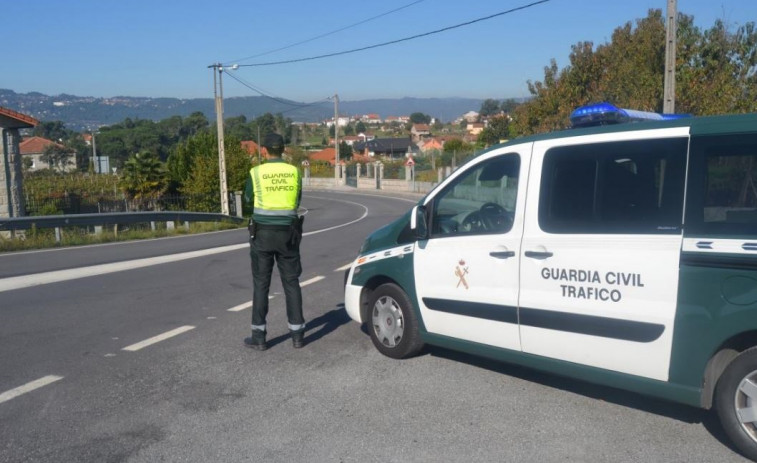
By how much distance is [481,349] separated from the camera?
5.38 metres

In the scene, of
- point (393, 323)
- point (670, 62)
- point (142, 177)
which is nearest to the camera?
point (393, 323)

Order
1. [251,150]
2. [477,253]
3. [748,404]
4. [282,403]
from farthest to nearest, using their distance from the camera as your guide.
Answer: [251,150], [477,253], [282,403], [748,404]

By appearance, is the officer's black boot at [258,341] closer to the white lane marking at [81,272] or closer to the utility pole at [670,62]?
the white lane marking at [81,272]

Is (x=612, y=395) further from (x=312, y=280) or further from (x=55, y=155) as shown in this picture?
(x=55, y=155)

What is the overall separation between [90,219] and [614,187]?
17.4m

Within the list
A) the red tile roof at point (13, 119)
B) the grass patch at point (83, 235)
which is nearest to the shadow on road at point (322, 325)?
the grass patch at point (83, 235)

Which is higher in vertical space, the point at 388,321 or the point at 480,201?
the point at 480,201

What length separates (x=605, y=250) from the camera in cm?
449

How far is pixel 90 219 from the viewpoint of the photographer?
19.2 meters

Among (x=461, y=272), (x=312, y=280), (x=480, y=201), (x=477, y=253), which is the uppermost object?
(x=480, y=201)

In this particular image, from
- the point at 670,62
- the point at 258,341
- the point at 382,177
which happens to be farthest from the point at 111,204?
the point at 382,177

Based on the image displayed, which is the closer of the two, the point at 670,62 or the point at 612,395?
the point at 612,395

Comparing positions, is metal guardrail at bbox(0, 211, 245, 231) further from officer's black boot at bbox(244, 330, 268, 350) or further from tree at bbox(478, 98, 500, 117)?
tree at bbox(478, 98, 500, 117)

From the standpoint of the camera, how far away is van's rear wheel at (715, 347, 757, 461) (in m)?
3.90
